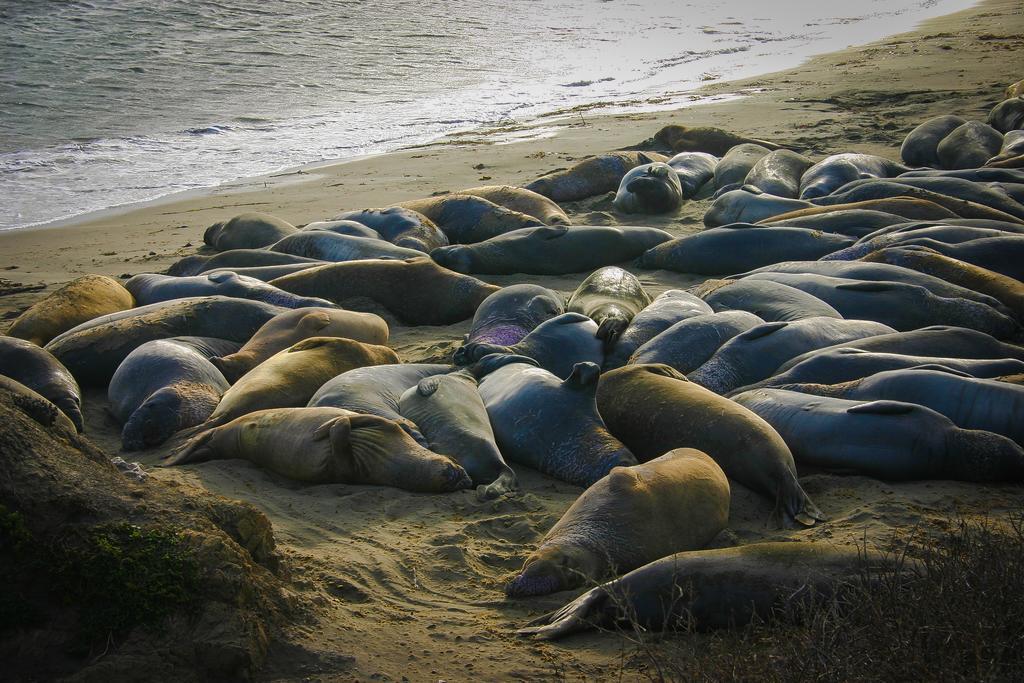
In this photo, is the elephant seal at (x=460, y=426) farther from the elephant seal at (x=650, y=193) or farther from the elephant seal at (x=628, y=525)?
the elephant seal at (x=650, y=193)

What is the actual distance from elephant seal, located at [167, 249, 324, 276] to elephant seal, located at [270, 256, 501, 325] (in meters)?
0.57

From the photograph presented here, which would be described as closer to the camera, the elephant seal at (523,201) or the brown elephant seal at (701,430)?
the brown elephant seal at (701,430)

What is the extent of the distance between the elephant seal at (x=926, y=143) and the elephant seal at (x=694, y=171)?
205 cm

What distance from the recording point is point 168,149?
13992 mm

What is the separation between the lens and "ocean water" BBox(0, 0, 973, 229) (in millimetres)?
13383

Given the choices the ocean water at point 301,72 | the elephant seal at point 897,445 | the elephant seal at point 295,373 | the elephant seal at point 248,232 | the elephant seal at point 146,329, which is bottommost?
the elephant seal at point 897,445

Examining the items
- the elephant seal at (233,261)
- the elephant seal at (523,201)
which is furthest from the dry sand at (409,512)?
the elephant seal at (233,261)

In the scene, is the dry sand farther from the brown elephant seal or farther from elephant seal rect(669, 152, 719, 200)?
elephant seal rect(669, 152, 719, 200)

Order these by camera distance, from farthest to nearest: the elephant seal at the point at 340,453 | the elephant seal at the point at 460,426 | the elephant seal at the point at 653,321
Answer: the elephant seal at the point at 653,321 < the elephant seal at the point at 460,426 < the elephant seal at the point at 340,453

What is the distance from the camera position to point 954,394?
4.54 meters

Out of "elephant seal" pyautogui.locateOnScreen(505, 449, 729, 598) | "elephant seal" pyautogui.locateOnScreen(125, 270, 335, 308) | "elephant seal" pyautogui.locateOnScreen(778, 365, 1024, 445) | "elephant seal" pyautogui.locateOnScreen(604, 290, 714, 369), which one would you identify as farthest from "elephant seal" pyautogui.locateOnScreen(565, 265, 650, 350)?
"elephant seal" pyautogui.locateOnScreen(505, 449, 729, 598)

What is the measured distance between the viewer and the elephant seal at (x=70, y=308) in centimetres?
640

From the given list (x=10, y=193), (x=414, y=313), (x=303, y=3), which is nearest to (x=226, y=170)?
(x=10, y=193)

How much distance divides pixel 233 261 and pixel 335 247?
82 cm
